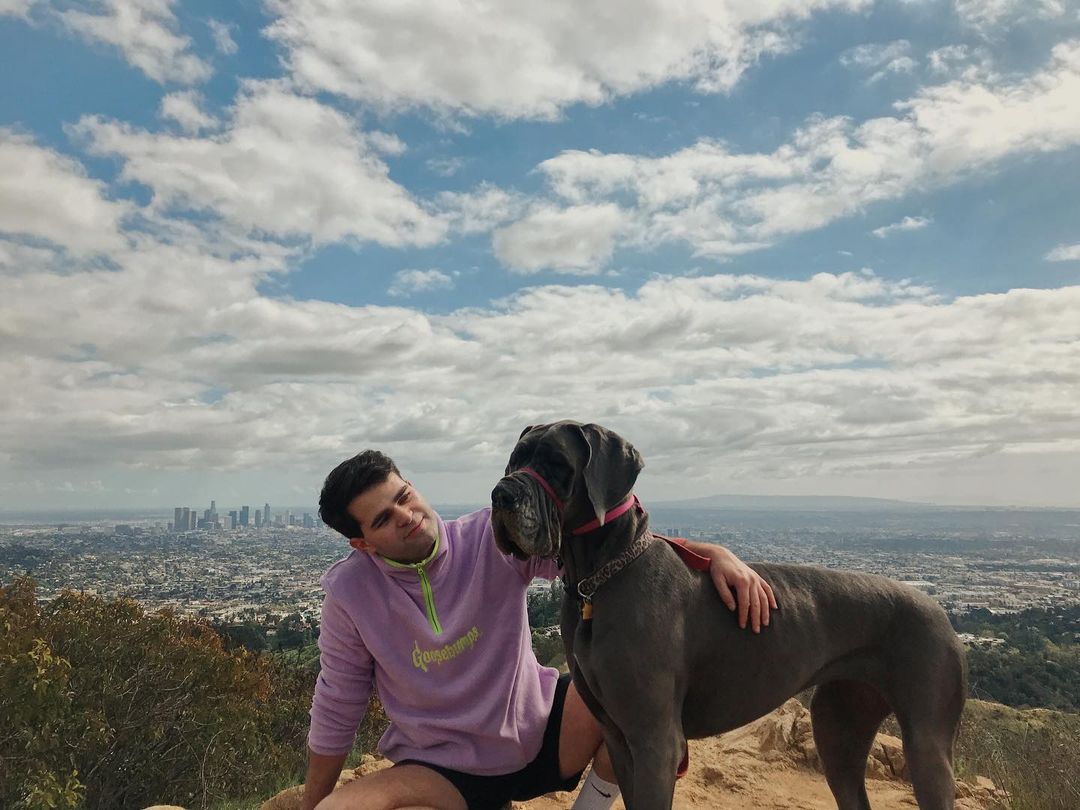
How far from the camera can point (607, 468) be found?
122 inches

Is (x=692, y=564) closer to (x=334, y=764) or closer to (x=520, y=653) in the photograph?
(x=520, y=653)

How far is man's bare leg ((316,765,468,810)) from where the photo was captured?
11.2 feet

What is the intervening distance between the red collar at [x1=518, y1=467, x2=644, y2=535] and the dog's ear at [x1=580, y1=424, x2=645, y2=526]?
0.10 feet

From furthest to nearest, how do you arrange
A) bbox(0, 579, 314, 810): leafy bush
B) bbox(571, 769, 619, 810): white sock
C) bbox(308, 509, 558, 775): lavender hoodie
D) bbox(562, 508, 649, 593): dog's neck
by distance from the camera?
bbox(0, 579, 314, 810): leafy bush, bbox(571, 769, 619, 810): white sock, bbox(308, 509, 558, 775): lavender hoodie, bbox(562, 508, 649, 593): dog's neck

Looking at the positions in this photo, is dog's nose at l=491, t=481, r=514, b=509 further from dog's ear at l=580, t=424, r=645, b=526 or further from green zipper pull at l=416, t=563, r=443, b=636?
green zipper pull at l=416, t=563, r=443, b=636

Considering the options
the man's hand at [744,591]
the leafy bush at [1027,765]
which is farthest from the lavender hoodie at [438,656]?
the leafy bush at [1027,765]

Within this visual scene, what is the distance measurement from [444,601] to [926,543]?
119742 millimetres

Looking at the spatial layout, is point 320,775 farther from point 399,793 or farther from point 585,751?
point 585,751

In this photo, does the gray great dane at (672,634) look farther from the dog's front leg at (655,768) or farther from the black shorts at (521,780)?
the black shorts at (521,780)

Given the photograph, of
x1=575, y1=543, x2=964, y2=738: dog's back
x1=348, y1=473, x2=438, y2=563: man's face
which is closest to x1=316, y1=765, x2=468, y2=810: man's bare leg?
x1=348, y1=473, x2=438, y2=563: man's face

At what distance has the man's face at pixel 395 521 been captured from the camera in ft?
11.7

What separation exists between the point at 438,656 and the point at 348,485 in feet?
3.11

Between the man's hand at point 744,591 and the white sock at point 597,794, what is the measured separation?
4.47 feet

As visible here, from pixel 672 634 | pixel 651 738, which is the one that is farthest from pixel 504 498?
pixel 651 738
